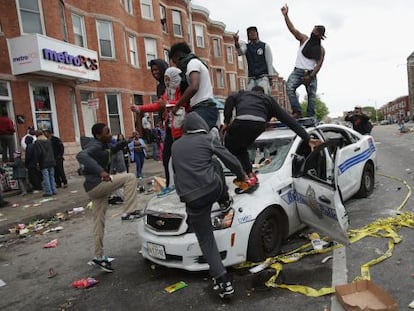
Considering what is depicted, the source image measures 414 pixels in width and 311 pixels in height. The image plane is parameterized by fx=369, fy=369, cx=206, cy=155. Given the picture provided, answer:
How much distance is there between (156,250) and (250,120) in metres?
1.95

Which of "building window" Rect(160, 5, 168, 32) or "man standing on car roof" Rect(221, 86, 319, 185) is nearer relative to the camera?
"man standing on car roof" Rect(221, 86, 319, 185)

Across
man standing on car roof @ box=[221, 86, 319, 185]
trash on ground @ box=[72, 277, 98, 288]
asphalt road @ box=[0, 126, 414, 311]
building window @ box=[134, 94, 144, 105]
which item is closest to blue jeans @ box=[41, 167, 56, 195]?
asphalt road @ box=[0, 126, 414, 311]

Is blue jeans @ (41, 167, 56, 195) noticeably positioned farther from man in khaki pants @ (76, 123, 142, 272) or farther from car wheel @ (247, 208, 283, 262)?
car wheel @ (247, 208, 283, 262)

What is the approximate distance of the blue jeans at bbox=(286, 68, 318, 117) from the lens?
7157 millimetres

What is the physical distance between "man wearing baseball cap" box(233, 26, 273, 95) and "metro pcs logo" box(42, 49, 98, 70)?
8847 mm

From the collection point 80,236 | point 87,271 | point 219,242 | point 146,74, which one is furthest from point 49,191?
point 146,74

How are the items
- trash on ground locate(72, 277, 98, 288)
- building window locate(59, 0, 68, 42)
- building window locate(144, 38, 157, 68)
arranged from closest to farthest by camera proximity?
1. trash on ground locate(72, 277, 98, 288)
2. building window locate(59, 0, 68, 42)
3. building window locate(144, 38, 157, 68)

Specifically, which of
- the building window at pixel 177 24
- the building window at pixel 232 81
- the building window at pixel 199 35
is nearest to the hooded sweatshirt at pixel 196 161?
the building window at pixel 177 24

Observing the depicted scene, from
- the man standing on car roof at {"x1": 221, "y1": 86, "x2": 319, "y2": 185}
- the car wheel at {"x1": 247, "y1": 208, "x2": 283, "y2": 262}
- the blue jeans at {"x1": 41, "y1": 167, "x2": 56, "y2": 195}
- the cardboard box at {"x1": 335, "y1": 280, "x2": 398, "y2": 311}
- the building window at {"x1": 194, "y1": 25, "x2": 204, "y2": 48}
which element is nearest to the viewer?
the cardboard box at {"x1": 335, "y1": 280, "x2": 398, "y2": 311}

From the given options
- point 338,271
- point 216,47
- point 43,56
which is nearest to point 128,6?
point 43,56

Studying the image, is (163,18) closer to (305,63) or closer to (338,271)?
(305,63)

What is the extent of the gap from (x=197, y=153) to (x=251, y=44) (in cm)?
439

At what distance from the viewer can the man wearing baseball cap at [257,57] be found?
7.18m

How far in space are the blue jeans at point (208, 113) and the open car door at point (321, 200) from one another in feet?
4.38
